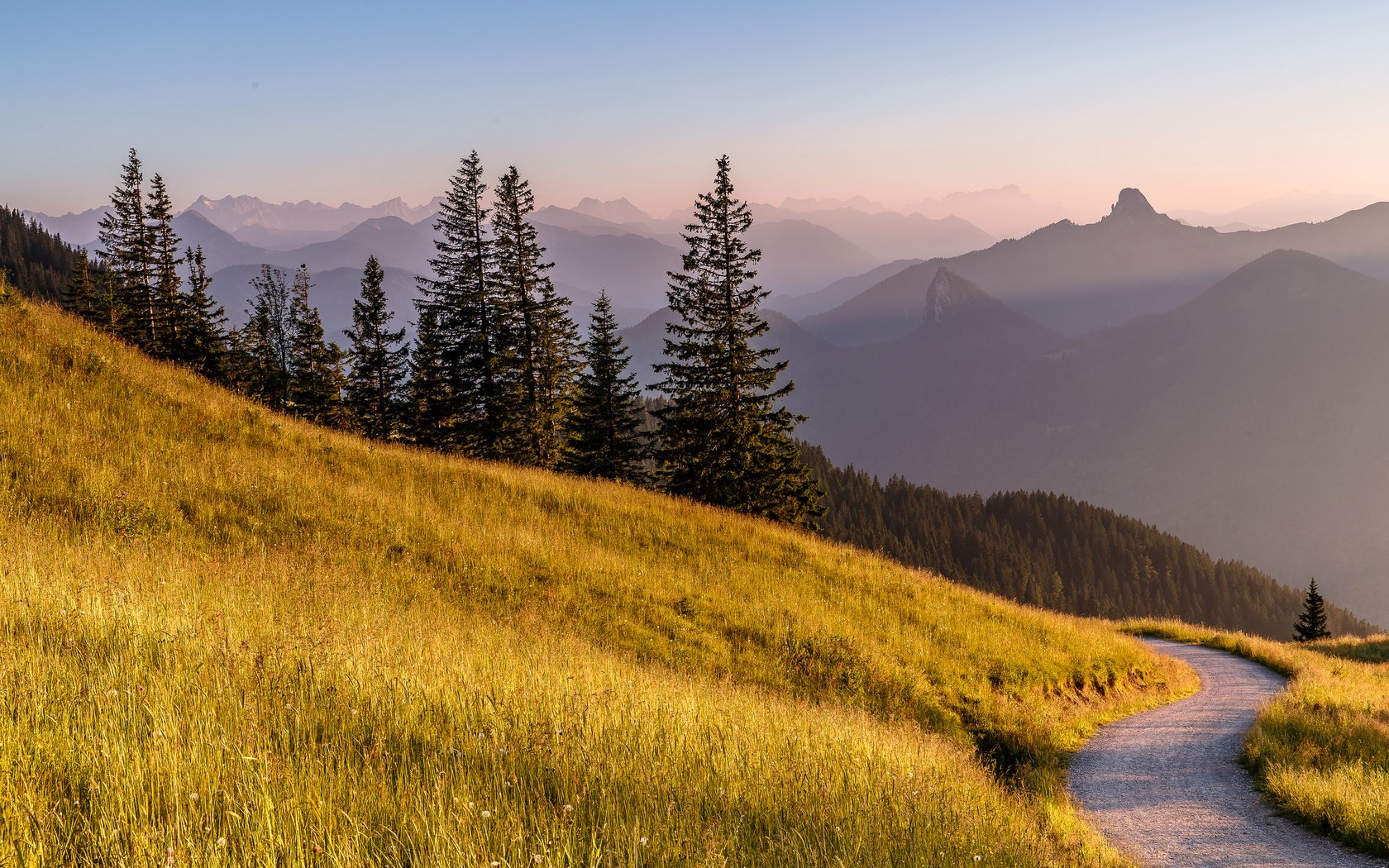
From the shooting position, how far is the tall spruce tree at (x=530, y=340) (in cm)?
3550

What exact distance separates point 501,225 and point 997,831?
35.5 m

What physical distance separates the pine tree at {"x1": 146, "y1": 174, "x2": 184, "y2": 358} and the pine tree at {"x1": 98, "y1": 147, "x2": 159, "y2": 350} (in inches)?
8.7

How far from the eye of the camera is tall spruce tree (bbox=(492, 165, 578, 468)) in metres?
35.5

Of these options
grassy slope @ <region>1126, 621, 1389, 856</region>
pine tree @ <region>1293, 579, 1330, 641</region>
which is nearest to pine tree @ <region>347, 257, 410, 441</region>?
grassy slope @ <region>1126, 621, 1389, 856</region>

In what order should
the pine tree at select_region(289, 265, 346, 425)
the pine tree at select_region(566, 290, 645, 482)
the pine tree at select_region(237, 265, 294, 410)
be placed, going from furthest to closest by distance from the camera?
1. the pine tree at select_region(237, 265, 294, 410)
2. the pine tree at select_region(289, 265, 346, 425)
3. the pine tree at select_region(566, 290, 645, 482)

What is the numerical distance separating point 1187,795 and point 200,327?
59192 millimetres

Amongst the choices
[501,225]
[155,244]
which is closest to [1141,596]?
[501,225]

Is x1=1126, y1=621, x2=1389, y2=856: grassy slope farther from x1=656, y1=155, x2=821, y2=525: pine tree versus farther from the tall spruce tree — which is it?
the tall spruce tree

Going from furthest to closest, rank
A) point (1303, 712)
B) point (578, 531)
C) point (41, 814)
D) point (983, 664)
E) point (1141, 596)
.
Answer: point (1141, 596) → point (578, 531) → point (983, 664) → point (1303, 712) → point (41, 814)

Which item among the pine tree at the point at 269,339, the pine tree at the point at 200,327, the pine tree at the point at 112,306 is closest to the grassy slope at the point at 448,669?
the pine tree at the point at 200,327

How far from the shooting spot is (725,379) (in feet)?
101

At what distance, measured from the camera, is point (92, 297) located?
5900cm

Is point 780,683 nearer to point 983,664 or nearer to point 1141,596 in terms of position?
point 983,664

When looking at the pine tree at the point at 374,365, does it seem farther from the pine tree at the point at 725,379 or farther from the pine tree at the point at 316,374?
the pine tree at the point at 725,379
